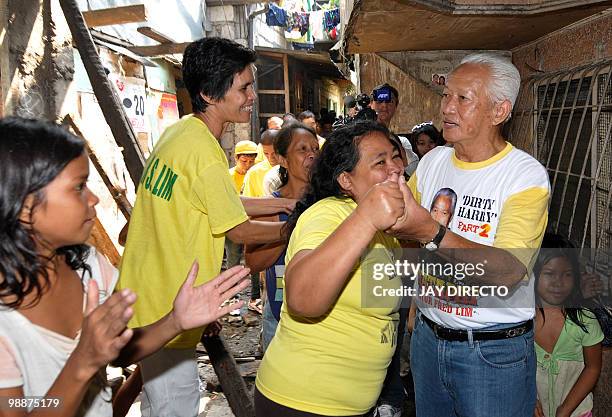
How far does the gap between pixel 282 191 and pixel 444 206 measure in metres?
1.57

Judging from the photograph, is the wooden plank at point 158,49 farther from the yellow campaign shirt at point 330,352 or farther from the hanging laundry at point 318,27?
the hanging laundry at point 318,27

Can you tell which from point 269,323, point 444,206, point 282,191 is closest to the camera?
point 444,206

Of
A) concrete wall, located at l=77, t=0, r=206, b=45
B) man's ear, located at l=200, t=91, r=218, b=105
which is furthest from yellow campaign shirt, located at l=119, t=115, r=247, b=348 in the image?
concrete wall, located at l=77, t=0, r=206, b=45

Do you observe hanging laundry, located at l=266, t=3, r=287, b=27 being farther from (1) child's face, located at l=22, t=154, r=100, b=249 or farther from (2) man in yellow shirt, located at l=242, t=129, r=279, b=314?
(1) child's face, located at l=22, t=154, r=100, b=249

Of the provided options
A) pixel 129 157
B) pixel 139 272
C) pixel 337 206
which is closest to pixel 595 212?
pixel 337 206

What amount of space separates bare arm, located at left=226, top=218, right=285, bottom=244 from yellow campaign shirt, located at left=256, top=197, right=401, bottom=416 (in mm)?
558

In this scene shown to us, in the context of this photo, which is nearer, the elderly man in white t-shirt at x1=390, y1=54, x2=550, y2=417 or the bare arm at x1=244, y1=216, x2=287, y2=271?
the elderly man in white t-shirt at x1=390, y1=54, x2=550, y2=417

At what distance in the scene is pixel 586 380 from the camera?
2428 millimetres

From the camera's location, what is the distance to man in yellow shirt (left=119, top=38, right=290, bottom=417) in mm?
2043

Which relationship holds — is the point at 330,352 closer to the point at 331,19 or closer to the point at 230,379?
the point at 230,379

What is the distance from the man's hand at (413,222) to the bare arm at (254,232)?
31.8 inches

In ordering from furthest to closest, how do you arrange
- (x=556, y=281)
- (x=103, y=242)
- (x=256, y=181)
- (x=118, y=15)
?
1. (x=256, y=181)
2. (x=118, y=15)
3. (x=103, y=242)
4. (x=556, y=281)

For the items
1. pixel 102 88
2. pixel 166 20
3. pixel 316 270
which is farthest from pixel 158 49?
pixel 316 270

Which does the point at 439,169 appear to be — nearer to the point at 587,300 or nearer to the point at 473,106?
the point at 473,106
